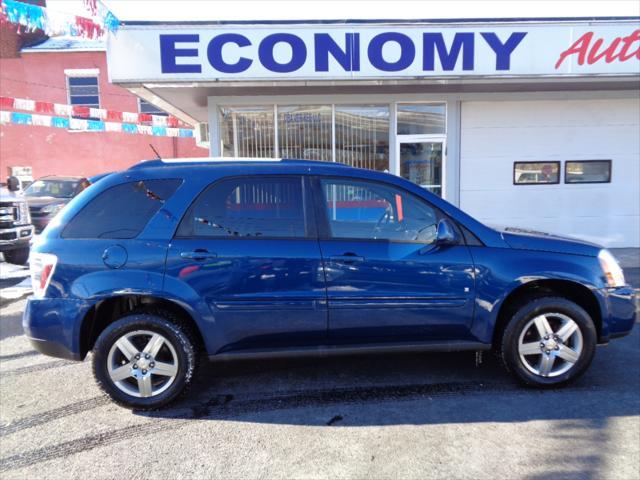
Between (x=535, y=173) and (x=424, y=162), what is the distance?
89.1 inches

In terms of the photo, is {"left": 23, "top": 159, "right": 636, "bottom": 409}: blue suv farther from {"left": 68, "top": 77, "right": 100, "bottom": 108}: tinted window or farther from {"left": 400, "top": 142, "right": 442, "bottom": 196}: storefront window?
{"left": 68, "top": 77, "right": 100, "bottom": 108}: tinted window

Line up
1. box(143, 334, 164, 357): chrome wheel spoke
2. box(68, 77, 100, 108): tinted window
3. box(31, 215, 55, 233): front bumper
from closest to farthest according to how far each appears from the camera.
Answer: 1. box(143, 334, 164, 357): chrome wheel spoke
2. box(31, 215, 55, 233): front bumper
3. box(68, 77, 100, 108): tinted window

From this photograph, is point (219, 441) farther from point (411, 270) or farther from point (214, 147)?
point (214, 147)

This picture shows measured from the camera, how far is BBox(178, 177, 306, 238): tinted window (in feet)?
11.0

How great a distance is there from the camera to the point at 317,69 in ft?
24.6

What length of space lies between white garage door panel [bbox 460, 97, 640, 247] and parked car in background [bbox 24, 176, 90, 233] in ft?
30.2

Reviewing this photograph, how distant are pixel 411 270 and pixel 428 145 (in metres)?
6.46

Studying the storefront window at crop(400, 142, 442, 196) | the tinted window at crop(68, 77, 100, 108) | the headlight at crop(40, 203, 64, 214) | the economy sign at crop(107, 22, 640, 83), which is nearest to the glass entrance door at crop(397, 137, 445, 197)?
the storefront window at crop(400, 142, 442, 196)

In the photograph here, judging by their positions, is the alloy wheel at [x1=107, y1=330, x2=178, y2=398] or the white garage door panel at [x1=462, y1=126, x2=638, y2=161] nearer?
the alloy wheel at [x1=107, y1=330, x2=178, y2=398]

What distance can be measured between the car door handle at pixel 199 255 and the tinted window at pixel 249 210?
138mm

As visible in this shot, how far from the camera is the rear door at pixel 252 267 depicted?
3.27m

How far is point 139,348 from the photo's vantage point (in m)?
3.36

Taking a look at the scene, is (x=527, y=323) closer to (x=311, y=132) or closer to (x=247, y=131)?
(x=311, y=132)

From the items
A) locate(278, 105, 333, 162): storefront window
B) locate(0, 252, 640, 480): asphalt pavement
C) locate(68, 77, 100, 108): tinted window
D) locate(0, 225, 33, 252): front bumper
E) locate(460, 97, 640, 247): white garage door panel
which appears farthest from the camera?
locate(68, 77, 100, 108): tinted window
